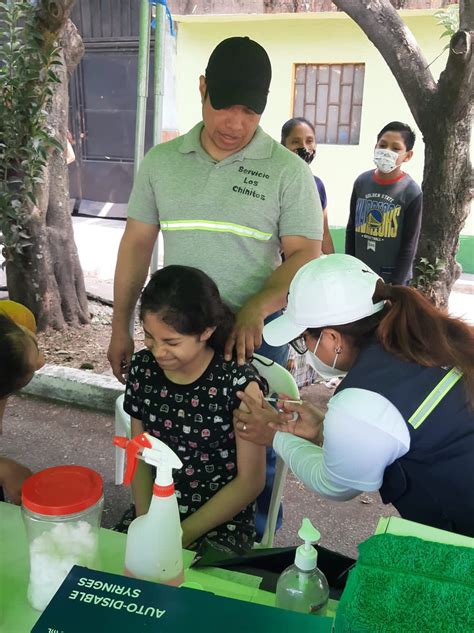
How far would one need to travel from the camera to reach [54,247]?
419cm

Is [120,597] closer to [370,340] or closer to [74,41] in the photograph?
[370,340]

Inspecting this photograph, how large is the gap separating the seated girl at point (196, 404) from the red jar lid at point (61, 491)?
623 millimetres

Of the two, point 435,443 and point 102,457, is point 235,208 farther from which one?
point 102,457

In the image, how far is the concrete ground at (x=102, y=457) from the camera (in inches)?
97.3

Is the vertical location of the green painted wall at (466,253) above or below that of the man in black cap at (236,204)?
below

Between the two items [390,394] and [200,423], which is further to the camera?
[200,423]

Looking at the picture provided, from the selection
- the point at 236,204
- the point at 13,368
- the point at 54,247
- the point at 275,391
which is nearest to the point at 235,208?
the point at 236,204

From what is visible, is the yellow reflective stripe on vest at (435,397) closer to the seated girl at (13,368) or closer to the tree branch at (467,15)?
the seated girl at (13,368)

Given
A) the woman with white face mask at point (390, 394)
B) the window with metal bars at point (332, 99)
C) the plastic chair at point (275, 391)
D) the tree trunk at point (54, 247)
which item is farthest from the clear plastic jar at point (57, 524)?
the window with metal bars at point (332, 99)

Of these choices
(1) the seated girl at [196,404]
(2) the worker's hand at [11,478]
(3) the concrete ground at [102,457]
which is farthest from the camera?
(3) the concrete ground at [102,457]

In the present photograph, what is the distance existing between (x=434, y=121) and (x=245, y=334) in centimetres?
206

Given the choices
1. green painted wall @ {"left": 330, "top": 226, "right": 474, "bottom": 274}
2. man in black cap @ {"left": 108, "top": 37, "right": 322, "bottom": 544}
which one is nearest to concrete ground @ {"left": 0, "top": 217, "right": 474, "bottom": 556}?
man in black cap @ {"left": 108, "top": 37, "right": 322, "bottom": 544}

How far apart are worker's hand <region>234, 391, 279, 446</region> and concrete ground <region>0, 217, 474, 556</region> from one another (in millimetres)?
1003

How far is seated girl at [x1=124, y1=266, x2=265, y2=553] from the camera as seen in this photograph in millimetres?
1539
